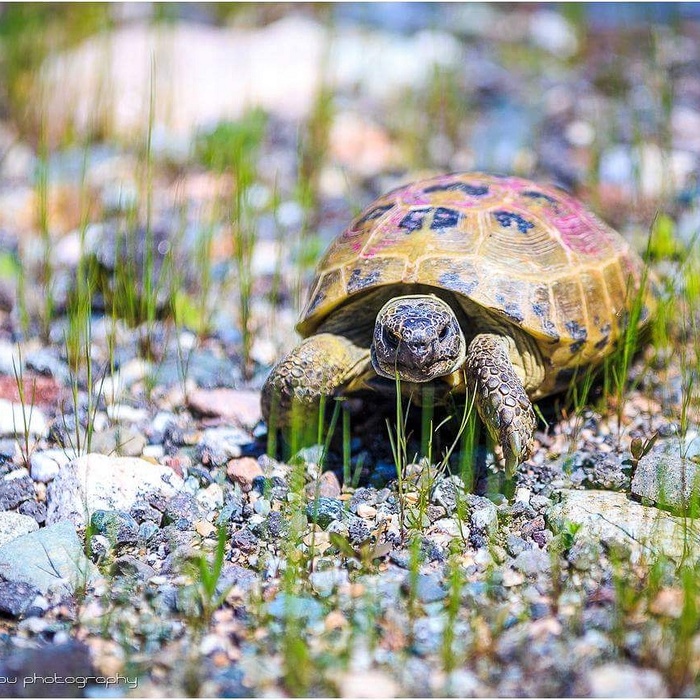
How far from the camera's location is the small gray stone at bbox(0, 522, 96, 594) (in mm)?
2744

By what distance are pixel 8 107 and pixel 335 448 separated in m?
4.97

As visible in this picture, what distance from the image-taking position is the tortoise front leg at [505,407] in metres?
3.11

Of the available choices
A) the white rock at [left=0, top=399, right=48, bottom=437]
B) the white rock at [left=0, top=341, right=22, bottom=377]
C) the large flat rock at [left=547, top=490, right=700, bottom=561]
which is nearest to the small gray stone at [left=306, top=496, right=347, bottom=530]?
the large flat rock at [left=547, top=490, right=700, bottom=561]

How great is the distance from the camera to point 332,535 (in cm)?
288

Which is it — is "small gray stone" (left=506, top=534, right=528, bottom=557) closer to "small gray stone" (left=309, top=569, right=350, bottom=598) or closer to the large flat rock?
the large flat rock

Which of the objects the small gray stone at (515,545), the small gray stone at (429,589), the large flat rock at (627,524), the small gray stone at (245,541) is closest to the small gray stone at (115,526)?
the small gray stone at (245,541)

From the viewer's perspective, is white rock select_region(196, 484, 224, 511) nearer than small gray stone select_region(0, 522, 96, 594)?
No

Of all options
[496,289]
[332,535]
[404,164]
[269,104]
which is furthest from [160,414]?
[269,104]

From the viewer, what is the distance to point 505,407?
3.12 meters

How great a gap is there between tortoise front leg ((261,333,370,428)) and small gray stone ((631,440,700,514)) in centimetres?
114

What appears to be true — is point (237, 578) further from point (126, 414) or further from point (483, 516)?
point (126, 414)

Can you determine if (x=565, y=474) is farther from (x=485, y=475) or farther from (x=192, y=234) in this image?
(x=192, y=234)

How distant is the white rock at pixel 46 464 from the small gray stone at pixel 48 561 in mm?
458

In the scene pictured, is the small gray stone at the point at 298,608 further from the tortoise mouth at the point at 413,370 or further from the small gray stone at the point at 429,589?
the tortoise mouth at the point at 413,370
